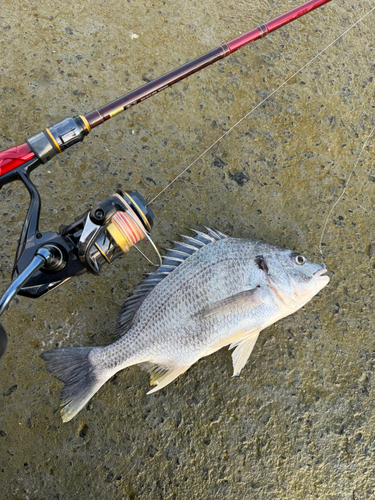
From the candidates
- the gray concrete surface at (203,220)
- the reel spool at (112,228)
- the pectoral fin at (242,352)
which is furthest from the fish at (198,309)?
the reel spool at (112,228)

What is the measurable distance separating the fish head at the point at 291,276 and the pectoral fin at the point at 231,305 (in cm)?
14

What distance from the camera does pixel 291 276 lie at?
2008 mm

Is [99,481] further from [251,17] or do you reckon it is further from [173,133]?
[251,17]

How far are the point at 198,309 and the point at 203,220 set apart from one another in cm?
64

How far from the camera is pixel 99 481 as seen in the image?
197cm

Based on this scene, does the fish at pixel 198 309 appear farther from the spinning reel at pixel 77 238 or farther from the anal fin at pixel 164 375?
the spinning reel at pixel 77 238

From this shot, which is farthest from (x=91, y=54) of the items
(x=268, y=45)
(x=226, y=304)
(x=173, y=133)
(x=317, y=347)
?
(x=317, y=347)

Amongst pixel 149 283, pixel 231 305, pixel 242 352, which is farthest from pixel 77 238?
pixel 242 352

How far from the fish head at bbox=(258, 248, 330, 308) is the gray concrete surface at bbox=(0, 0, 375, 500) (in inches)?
12.1

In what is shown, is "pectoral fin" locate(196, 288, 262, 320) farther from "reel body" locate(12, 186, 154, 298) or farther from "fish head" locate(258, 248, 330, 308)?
"reel body" locate(12, 186, 154, 298)

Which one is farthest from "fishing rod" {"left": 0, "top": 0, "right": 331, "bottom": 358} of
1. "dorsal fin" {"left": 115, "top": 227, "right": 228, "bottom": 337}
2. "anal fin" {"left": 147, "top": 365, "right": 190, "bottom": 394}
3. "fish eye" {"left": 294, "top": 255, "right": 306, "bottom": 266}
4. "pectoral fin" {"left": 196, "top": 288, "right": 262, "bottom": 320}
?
"fish eye" {"left": 294, "top": 255, "right": 306, "bottom": 266}

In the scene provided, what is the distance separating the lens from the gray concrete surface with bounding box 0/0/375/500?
2.02 meters

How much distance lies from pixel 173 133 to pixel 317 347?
1.59 meters

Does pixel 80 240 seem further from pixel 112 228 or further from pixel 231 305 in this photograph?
pixel 231 305
